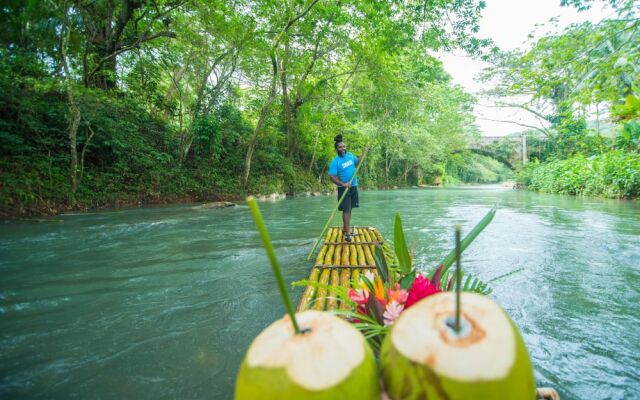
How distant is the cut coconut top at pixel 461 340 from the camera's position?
455mm

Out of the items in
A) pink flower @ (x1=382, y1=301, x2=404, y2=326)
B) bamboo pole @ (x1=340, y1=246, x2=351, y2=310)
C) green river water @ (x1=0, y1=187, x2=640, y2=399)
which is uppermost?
pink flower @ (x1=382, y1=301, x2=404, y2=326)

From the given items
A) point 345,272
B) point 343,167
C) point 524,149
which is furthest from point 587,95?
point 524,149

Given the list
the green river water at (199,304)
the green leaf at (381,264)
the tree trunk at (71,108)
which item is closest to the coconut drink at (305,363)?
the green leaf at (381,264)

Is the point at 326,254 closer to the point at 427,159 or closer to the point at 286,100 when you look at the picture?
the point at 286,100

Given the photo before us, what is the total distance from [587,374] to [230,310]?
2.28m

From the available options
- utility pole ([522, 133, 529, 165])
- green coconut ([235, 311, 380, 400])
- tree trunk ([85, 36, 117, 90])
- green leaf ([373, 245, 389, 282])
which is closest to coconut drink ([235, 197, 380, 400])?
green coconut ([235, 311, 380, 400])

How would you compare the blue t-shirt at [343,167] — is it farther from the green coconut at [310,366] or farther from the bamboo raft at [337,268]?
the green coconut at [310,366]

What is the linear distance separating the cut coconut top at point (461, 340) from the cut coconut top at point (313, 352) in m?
0.09

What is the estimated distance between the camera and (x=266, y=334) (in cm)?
56

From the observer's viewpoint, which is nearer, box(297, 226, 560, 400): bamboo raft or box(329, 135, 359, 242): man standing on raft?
box(297, 226, 560, 400): bamboo raft

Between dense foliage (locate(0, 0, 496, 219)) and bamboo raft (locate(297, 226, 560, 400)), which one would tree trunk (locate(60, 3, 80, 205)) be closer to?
dense foliage (locate(0, 0, 496, 219))

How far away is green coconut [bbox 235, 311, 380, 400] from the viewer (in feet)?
1.51

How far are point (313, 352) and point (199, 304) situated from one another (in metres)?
2.51

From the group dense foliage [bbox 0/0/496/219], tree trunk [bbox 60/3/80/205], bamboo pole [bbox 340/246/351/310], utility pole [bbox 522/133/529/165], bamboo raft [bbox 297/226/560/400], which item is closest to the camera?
bamboo raft [bbox 297/226/560/400]
